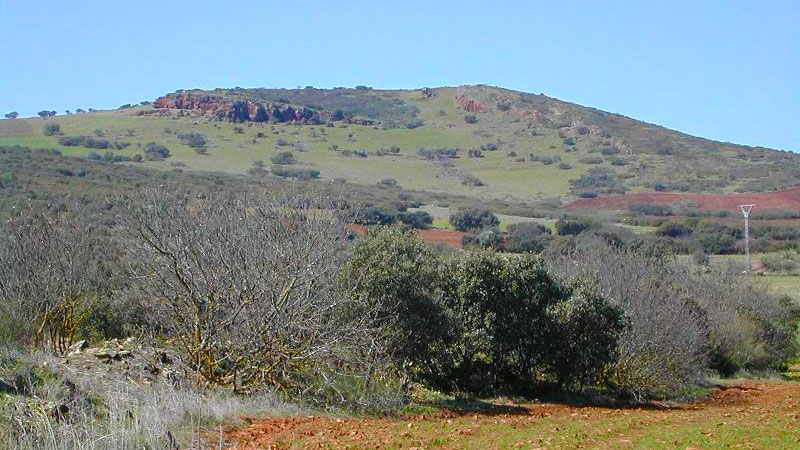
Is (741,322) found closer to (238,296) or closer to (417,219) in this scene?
(238,296)

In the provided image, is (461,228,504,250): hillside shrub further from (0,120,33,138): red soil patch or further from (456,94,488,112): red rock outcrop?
(456,94,488,112): red rock outcrop

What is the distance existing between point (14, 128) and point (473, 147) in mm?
55317

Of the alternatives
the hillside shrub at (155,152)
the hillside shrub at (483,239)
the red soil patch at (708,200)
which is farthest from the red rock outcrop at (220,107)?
the hillside shrub at (483,239)

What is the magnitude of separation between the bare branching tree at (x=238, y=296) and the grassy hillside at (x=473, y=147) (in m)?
68.5

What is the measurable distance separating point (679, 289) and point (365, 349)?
21.5 meters

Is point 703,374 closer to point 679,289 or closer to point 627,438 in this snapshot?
point 679,289

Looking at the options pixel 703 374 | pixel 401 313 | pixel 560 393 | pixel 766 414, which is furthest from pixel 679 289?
pixel 401 313

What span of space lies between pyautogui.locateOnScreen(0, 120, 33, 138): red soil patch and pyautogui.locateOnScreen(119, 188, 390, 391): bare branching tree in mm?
78847

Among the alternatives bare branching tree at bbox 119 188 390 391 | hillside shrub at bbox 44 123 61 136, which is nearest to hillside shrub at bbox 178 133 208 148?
hillside shrub at bbox 44 123 61 136

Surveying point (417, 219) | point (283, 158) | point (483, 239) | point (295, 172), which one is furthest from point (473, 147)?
point (483, 239)

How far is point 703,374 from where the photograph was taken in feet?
112

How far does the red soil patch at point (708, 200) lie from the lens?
3398 inches

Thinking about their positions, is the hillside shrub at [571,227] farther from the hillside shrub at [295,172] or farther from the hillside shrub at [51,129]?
the hillside shrub at [51,129]

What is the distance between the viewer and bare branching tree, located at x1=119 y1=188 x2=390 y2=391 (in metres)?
18.2
